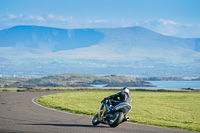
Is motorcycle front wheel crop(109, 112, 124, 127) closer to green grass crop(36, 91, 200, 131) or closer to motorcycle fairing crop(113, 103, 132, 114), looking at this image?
motorcycle fairing crop(113, 103, 132, 114)

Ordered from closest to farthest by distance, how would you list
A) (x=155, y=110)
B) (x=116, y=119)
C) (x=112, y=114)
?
(x=116, y=119) < (x=112, y=114) < (x=155, y=110)

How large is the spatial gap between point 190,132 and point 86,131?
446 cm

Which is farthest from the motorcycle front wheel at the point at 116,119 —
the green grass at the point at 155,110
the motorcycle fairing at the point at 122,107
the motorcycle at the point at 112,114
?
the green grass at the point at 155,110

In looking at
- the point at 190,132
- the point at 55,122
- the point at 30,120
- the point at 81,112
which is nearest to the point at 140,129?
the point at 190,132

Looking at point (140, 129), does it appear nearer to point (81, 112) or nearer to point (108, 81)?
point (81, 112)

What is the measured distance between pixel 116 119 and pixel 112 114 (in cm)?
51

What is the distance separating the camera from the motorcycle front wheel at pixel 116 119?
1750 cm

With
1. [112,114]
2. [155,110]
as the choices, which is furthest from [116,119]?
[155,110]

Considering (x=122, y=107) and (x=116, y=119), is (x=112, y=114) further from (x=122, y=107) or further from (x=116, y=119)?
(x=122, y=107)

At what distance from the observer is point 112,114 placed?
18.0m

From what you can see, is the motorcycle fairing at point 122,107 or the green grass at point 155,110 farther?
the green grass at point 155,110

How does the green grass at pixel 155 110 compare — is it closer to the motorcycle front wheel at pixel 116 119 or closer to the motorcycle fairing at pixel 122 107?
the motorcycle fairing at pixel 122 107

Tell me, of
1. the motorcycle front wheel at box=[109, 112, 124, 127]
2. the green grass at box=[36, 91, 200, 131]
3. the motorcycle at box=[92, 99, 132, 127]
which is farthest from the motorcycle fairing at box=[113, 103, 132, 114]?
the green grass at box=[36, 91, 200, 131]

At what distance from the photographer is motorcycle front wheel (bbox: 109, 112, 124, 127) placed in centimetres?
1750
